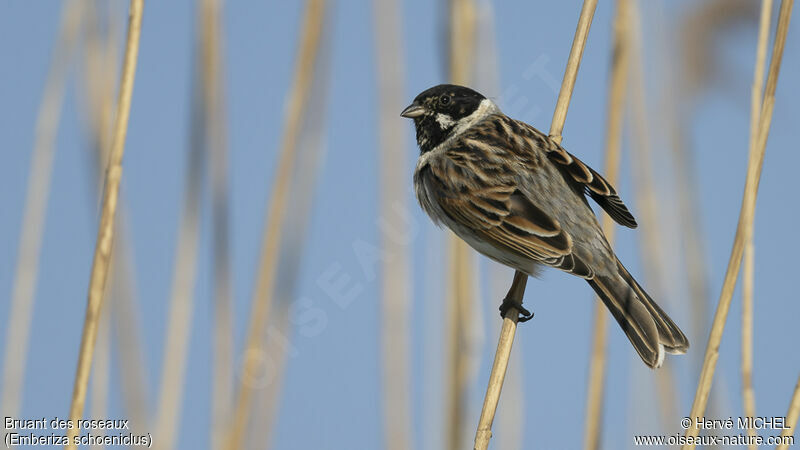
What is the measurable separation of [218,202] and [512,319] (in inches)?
51.9

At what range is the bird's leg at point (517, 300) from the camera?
2.78 meters

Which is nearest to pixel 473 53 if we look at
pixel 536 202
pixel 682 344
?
pixel 536 202

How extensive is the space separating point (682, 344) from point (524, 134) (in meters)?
1.04

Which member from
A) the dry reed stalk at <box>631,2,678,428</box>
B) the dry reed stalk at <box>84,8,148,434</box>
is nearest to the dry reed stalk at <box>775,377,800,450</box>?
the dry reed stalk at <box>631,2,678,428</box>

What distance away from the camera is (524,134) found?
3.24 m

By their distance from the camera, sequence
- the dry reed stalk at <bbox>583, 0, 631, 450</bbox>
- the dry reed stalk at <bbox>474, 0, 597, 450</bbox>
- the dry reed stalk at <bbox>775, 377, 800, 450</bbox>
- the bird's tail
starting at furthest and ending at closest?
the dry reed stalk at <bbox>583, 0, 631, 450</bbox> < the bird's tail < the dry reed stalk at <bbox>474, 0, 597, 450</bbox> < the dry reed stalk at <bbox>775, 377, 800, 450</bbox>

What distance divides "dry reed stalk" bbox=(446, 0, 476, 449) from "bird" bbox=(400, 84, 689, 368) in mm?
141

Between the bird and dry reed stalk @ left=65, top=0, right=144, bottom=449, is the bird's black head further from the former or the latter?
dry reed stalk @ left=65, top=0, right=144, bottom=449

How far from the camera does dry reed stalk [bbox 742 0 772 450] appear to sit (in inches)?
96.1

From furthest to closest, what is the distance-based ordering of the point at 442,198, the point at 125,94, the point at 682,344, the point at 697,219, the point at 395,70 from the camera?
the point at 395,70 → the point at 697,219 → the point at 442,198 → the point at 682,344 → the point at 125,94

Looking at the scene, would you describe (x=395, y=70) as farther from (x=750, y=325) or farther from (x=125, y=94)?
(x=750, y=325)

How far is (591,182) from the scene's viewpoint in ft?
9.44

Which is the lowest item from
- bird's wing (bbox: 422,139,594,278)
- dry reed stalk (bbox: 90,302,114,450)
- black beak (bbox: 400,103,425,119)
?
dry reed stalk (bbox: 90,302,114,450)

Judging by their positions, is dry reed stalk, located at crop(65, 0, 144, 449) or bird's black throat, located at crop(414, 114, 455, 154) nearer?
dry reed stalk, located at crop(65, 0, 144, 449)
